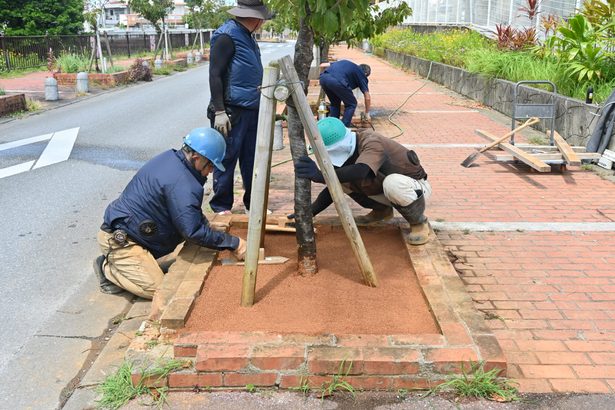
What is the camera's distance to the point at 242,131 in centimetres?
524

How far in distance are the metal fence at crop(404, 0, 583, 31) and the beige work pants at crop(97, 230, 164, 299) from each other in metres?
11.0

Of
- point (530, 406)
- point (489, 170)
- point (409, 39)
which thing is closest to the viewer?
point (530, 406)

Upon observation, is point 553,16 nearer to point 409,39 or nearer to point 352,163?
point 352,163

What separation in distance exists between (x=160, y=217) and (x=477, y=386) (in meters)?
2.32

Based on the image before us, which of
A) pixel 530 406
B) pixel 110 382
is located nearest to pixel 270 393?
pixel 110 382

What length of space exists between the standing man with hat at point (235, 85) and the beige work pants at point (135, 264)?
3.94 ft

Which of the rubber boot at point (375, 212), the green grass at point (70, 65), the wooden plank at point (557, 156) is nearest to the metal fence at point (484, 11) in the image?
the wooden plank at point (557, 156)

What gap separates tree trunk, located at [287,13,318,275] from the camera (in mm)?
3795

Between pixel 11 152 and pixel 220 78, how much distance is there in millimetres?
5858

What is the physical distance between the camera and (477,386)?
298 centimetres

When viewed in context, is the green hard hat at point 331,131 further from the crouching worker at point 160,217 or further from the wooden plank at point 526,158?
the wooden plank at point 526,158

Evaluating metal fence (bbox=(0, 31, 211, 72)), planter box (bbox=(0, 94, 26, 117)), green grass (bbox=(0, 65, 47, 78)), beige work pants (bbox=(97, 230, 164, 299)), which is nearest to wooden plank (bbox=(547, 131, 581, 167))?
beige work pants (bbox=(97, 230, 164, 299))

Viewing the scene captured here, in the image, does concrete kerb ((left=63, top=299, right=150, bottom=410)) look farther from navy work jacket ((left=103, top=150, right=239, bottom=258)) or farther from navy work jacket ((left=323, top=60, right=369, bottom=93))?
navy work jacket ((left=323, top=60, right=369, bottom=93))

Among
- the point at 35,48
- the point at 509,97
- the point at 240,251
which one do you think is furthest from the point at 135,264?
the point at 35,48
